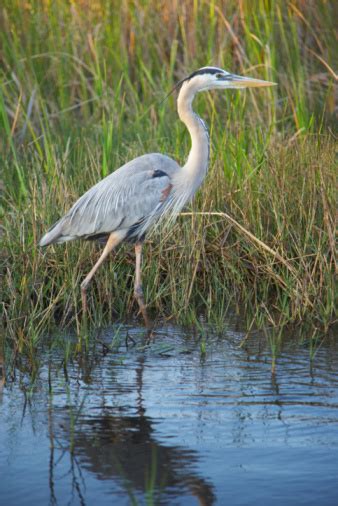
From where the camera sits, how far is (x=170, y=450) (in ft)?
12.2

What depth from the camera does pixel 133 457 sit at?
3.67 metres

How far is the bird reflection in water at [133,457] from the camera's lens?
341 cm

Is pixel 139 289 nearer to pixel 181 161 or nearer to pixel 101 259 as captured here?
pixel 101 259

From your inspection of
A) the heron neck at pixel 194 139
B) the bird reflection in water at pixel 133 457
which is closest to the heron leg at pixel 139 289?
the heron neck at pixel 194 139

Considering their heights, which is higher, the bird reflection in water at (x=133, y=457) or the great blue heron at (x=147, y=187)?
the great blue heron at (x=147, y=187)

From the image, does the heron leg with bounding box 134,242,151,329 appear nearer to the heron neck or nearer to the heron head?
the heron neck

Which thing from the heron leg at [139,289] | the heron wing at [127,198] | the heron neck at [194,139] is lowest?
the heron leg at [139,289]

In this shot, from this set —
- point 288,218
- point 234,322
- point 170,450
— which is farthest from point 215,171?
point 170,450

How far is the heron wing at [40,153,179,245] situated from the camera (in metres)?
5.81

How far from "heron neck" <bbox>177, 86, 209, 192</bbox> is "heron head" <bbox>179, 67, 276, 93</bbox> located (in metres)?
0.06

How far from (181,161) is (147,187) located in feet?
3.54

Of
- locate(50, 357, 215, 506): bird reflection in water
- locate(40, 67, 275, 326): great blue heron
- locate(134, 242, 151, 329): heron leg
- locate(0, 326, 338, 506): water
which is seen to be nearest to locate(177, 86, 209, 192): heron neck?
locate(40, 67, 275, 326): great blue heron

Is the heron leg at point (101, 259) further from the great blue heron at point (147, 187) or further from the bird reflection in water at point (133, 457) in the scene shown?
the bird reflection in water at point (133, 457)

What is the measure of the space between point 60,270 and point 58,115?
2.86 meters
